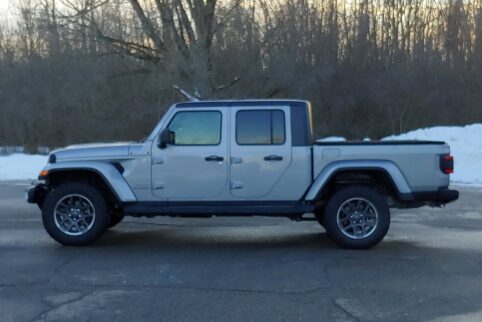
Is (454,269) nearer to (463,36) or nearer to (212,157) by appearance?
(212,157)

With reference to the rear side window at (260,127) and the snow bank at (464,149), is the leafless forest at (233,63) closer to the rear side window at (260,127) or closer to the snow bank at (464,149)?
the snow bank at (464,149)

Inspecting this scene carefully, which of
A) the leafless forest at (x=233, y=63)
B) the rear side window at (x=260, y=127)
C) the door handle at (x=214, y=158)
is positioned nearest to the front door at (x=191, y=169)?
the door handle at (x=214, y=158)

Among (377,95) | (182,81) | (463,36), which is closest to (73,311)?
(182,81)

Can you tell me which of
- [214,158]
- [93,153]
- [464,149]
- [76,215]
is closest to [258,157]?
[214,158]

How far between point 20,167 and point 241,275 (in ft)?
53.2

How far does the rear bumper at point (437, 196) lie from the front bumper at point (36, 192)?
5147 millimetres

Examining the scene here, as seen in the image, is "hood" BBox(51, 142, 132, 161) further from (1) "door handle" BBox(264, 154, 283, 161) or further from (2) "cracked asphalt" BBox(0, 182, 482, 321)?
(1) "door handle" BBox(264, 154, 283, 161)

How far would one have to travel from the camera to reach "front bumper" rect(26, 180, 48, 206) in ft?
28.1

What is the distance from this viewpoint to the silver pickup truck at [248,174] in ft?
26.7

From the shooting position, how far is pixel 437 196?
26.8 ft

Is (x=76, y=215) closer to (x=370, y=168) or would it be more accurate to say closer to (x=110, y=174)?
(x=110, y=174)

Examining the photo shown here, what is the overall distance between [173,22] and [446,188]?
21562 mm

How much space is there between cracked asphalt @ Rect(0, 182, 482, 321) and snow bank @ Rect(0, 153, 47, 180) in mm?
9580

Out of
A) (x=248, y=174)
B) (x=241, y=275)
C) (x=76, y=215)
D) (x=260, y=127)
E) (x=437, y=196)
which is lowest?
(x=241, y=275)
